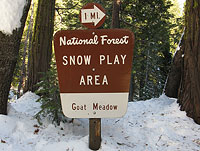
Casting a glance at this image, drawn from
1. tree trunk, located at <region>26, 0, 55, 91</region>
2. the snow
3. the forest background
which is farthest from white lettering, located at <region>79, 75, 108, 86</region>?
tree trunk, located at <region>26, 0, 55, 91</region>

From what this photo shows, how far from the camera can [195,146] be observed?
3730 millimetres

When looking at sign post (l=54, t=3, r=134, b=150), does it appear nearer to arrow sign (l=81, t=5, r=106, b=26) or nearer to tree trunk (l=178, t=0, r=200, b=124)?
arrow sign (l=81, t=5, r=106, b=26)

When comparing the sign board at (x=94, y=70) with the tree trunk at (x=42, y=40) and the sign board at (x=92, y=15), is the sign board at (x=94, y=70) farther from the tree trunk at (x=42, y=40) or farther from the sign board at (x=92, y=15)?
the tree trunk at (x=42, y=40)

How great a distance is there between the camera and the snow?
3596 mm

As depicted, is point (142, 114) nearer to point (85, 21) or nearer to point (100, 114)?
point (100, 114)

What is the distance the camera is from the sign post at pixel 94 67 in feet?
8.64

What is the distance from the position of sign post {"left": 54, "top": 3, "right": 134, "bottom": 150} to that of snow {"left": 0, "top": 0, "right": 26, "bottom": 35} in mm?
1657

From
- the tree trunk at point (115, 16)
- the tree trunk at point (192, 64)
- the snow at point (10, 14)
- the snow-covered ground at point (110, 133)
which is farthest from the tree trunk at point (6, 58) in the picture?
the tree trunk at point (115, 16)

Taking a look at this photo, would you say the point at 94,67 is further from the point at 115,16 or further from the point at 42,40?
the point at 115,16

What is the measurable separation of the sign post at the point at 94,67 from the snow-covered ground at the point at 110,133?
93cm

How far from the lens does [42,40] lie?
7086mm

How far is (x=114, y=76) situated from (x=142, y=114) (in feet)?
12.3

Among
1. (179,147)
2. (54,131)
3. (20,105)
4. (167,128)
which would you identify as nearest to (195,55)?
(167,128)

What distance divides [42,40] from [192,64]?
5216 mm
